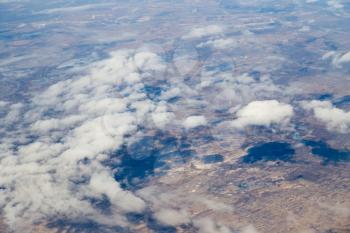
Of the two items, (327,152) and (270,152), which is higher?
(270,152)

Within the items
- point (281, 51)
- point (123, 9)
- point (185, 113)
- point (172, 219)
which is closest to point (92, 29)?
point (123, 9)

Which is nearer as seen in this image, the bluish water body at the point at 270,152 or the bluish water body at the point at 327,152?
the bluish water body at the point at 327,152

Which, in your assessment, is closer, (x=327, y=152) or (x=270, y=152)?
(x=327, y=152)

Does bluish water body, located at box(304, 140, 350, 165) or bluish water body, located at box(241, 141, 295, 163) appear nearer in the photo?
bluish water body, located at box(304, 140, 350, 165)
